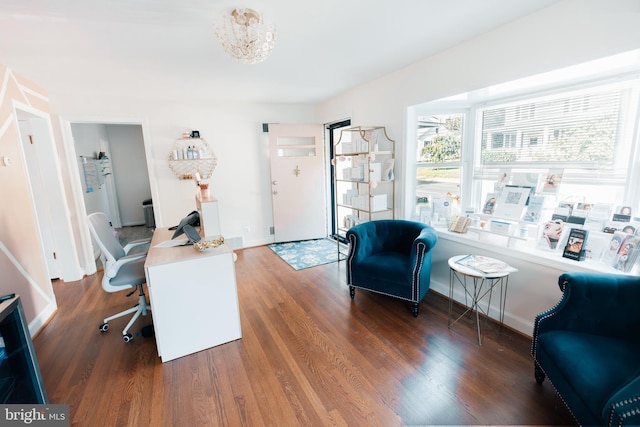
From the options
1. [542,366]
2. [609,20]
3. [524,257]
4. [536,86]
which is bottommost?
[542,366]

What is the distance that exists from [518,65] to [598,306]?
5.53ft

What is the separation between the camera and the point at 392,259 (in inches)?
109

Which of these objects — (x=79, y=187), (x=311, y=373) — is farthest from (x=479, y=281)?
(x=79, y=187)

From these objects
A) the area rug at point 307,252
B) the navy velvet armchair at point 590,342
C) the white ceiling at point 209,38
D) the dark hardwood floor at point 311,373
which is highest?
the white ceiling at point 209,38

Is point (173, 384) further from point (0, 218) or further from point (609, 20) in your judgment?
point (609, 20)

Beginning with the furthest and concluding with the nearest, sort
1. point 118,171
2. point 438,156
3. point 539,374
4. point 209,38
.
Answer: point 118,171 → point 438,156 → point 209,38 → point 539,374

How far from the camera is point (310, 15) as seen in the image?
1.93 m

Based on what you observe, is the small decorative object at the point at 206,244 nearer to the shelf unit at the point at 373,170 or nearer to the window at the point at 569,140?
the shelf unit at the point at 373,170

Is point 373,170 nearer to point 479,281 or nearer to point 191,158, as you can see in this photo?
point 479,281

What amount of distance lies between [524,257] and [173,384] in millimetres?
2693

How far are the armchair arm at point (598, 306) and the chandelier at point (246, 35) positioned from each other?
244 centimetres

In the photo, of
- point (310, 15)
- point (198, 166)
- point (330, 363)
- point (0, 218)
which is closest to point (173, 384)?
point (330, 363)

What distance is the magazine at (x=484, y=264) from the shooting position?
7.00 feet

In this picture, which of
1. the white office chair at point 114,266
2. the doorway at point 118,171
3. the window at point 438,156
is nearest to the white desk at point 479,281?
the window at point 438,156
